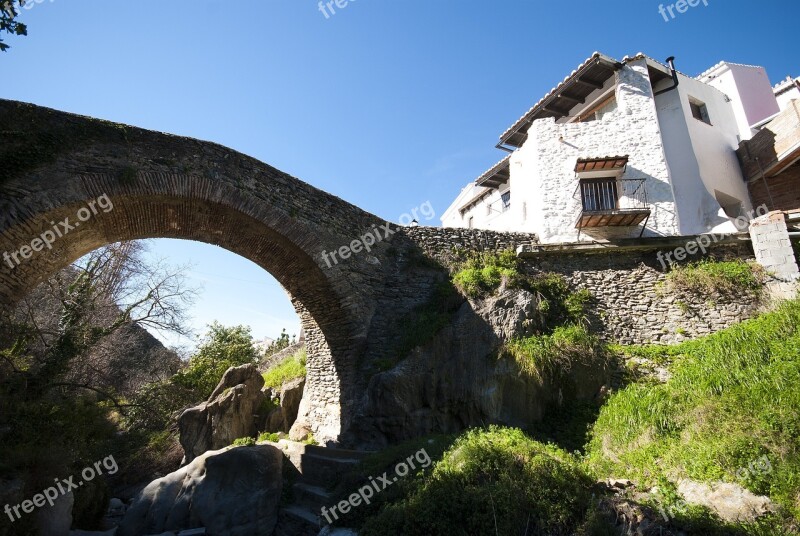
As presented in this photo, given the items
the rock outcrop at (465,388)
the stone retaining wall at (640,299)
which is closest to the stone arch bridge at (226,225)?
the rock outcrop at (465,388)

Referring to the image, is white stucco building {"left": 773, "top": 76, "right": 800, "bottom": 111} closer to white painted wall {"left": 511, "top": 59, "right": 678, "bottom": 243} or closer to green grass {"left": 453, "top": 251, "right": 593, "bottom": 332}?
white painted wall {"left": 511, "top": 59, "right": 678, "bottom": 243}

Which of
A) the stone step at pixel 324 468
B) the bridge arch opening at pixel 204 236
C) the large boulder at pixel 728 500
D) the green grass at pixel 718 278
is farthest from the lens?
the green grass at pixel 718 278

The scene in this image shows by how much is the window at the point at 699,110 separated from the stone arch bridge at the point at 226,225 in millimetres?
9339

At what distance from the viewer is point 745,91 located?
613 inches

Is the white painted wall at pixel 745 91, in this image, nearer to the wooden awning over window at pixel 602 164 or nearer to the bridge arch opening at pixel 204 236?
the wooden awning over window at pixel 602 164

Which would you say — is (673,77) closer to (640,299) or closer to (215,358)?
(640,299)

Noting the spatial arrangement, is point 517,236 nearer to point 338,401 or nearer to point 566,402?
point 566,402

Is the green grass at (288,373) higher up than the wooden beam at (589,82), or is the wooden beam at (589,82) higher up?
the wooden beam at (589,82)

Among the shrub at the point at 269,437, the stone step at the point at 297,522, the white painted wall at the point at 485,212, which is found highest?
the white painted wall at the point at 485,212

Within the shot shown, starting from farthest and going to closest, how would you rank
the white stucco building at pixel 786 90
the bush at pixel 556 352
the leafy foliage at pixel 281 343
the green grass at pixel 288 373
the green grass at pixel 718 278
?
the leafy foliage at pixel 281 343 < the white stucco building at pixel 786 90 < the green grass at pixel 288 373 < the green grass at pixel 718 278 < the bush at pixel 556 352

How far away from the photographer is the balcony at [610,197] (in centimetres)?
1114

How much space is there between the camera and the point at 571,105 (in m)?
14.1

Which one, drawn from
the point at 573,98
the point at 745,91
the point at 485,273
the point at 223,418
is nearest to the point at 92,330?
the point at 223,418

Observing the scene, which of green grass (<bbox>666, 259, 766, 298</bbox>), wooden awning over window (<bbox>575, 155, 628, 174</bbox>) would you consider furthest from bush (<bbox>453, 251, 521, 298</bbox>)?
green grass (<bbox>666, 259, 766, 298</bbox>)
